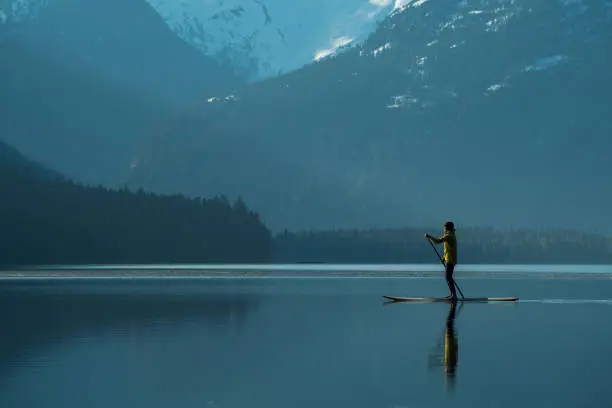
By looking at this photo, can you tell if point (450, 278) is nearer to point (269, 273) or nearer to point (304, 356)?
point (304, 356)

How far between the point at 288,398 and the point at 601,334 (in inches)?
648

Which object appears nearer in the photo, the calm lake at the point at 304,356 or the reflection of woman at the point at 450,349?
the calm lake at the point at 304,356

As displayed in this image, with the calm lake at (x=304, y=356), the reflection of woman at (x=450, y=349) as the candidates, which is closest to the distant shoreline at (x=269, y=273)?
the calm lake at (x=304, y=356)

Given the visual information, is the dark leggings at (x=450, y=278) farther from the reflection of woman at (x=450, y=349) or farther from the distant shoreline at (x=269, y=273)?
the distant shoreline at (x=269, y=273)

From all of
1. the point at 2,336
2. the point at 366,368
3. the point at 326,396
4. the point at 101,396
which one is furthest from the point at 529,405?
the point at 2,336

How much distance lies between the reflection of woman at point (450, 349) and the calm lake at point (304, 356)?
0.05m

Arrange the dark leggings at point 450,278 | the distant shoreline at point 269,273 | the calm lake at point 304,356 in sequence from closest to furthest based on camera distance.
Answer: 1. the calm lake at point 304,356
2. the dark leggings at point 450,278
3. the distant shoreline at point 269,273

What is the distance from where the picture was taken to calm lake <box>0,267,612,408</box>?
88.3 feet

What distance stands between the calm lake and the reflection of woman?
5 cm

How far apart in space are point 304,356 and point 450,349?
4223 millimetres

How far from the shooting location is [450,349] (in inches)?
1411

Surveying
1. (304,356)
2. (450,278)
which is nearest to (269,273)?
(450,278)

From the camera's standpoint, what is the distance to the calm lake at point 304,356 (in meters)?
26.9

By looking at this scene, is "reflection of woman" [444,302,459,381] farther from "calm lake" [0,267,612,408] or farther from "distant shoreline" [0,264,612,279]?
"distant shoreline" [0,264,612,279]
